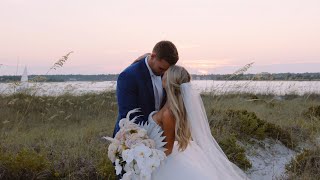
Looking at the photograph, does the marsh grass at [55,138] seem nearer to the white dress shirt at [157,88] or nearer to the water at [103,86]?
the water at [103,86]

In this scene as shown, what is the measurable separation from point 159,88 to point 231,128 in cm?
433

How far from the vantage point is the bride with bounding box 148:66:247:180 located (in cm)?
447

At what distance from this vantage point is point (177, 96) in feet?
14.9

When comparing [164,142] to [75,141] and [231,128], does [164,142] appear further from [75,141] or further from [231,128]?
[231,128]

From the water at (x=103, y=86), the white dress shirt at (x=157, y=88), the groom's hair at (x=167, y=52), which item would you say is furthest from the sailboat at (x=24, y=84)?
the groom's hair at (x=167, y=52)

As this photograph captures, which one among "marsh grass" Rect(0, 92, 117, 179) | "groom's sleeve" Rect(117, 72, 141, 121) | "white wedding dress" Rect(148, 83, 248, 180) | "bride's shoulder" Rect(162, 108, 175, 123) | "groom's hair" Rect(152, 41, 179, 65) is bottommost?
"marsh grass" Rect(0, 92, 117, 179)

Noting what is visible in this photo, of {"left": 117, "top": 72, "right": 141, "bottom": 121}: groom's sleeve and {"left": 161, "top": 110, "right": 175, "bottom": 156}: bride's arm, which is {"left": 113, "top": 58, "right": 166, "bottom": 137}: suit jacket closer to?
{"left": 117, "top": 72, "right": 141, "bottom": 121}: groom's sleeve

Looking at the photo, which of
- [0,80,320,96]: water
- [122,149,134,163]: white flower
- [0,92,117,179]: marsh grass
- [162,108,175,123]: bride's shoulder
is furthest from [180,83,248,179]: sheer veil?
[0,80,320,96]: water

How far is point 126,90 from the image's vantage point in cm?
476

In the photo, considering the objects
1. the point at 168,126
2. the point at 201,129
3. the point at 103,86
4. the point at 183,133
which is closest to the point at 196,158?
the point at 201,129

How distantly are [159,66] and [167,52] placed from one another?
254 millimetres

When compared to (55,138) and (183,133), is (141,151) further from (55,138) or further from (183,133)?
(55,138)

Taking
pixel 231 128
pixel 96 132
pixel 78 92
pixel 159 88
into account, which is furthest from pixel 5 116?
pixel 159 88

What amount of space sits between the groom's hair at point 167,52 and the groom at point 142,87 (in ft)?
0.18
